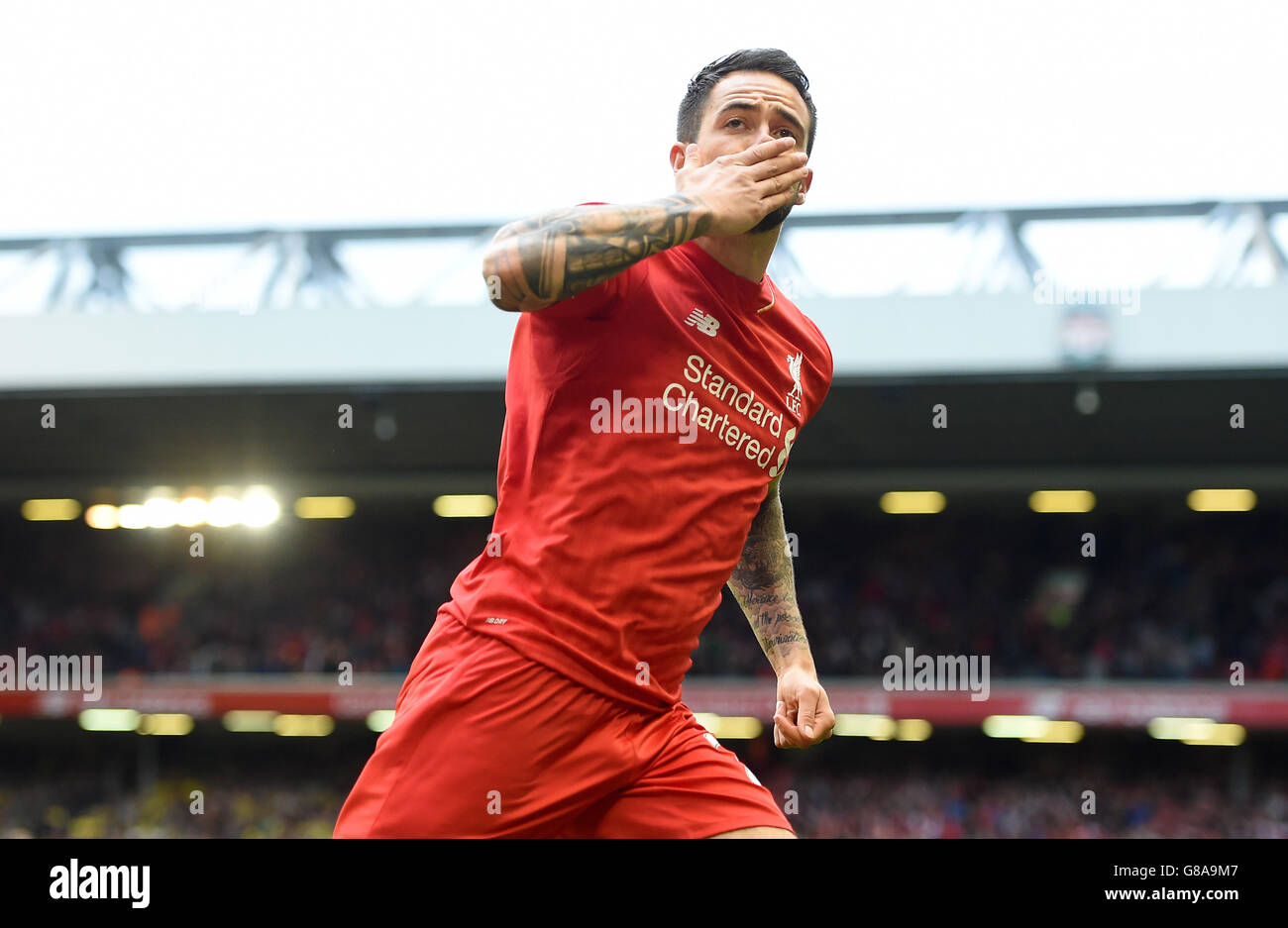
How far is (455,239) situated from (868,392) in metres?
5.81

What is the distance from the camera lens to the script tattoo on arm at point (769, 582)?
88.7 inches

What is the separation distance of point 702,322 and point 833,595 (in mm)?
13409

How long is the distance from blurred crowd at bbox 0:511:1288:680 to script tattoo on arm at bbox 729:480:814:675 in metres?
11.4

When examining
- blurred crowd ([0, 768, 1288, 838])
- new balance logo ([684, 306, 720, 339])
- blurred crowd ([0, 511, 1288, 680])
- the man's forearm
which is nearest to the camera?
the man's forearm

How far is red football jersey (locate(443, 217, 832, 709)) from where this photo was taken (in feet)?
5.66

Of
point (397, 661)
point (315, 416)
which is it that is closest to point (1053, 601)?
point (397, 661)

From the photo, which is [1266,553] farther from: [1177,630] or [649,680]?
[649,680]

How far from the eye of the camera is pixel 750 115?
1.86m

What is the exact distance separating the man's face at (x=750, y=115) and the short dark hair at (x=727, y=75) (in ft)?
0.07

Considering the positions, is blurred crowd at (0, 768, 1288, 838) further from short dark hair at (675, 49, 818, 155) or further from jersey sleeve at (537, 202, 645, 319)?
jersey sleeve at (537, 202, 645, 319)

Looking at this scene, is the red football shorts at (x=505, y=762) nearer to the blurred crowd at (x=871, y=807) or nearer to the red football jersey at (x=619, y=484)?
the red football jersey at (x=619, y=484)

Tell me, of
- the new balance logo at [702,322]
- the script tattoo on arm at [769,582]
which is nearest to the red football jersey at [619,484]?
the new balance logo at [702,322]

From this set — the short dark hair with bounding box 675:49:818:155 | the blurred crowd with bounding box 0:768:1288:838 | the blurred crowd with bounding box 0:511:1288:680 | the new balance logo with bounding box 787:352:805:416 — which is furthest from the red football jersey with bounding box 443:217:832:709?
the blurred crowd with bounding box 0:511:1288:680

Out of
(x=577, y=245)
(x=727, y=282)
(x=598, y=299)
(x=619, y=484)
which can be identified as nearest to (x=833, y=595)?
(x=727, y=282)
